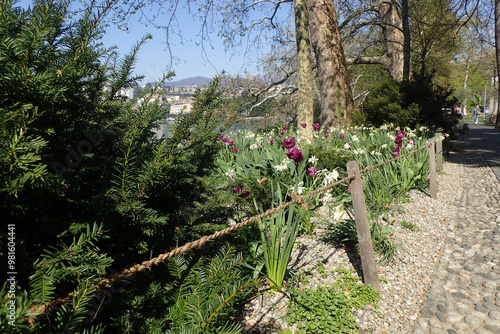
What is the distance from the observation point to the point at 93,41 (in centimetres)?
149

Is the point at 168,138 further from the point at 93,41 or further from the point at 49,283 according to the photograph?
the point at 49,283

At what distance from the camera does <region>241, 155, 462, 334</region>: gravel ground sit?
105 inches

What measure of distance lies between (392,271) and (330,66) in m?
7.06

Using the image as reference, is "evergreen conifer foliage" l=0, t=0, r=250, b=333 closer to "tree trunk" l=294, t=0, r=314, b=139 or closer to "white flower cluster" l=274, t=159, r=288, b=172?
"white flower cluster" l=274, t=159, r=288, b=172

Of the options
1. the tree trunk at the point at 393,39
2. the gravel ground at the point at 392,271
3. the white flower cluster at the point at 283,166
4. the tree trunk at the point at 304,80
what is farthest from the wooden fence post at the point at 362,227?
the tree trunk at the point at 393,39

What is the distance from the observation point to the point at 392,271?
3418mm

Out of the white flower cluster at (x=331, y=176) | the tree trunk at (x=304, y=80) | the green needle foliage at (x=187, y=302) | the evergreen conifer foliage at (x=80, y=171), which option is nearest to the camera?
the evergreen conifer foliage at (x=80, y=171)

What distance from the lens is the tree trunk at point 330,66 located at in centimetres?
903

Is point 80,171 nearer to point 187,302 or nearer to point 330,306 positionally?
point 187,302

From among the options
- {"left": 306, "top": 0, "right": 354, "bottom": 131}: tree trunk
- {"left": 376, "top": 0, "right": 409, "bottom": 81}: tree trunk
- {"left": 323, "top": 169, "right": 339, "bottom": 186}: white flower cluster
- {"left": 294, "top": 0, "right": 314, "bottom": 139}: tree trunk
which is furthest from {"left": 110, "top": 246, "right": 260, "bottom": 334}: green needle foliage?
{"left": 376, "top": 0, "right": 409, "bottom": 81}: tree trunk

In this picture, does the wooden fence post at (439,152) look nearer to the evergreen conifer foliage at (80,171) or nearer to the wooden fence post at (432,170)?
the wooden fence post at (432,170)

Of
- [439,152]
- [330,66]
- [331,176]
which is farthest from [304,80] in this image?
[331,176]

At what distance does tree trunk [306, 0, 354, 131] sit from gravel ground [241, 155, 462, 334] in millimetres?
4578

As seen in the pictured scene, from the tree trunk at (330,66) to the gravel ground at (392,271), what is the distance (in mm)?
4578
